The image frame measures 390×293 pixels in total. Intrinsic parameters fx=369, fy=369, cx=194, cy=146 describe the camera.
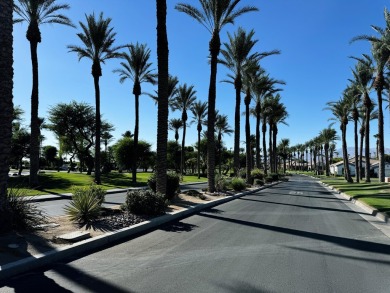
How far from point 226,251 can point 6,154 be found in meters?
5.20

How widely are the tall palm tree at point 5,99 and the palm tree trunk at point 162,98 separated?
676cm

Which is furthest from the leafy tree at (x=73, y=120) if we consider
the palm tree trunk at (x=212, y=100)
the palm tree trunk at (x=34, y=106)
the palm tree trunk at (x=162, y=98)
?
the palm tree trunk at (x=162, y=98)

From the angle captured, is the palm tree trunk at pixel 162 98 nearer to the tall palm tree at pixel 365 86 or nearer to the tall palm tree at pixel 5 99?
the tall palm tree at pixel 5 99

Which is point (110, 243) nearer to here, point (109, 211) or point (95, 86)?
point (109, 211)

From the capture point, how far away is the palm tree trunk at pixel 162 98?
14617mm

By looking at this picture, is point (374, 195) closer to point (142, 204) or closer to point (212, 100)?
point (212, 100)

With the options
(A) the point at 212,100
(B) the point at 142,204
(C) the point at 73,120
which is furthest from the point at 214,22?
(C) the point at 73,120

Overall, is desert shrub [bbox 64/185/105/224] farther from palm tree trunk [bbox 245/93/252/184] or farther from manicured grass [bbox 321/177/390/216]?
palm tree trunk [bbox 245/93/252/184]

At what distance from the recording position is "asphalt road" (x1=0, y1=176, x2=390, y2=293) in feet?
17.5

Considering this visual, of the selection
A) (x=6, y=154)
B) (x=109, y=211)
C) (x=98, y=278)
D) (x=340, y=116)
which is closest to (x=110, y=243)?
(x=98, y=278)

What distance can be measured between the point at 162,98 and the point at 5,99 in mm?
7016

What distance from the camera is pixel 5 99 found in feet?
27.0

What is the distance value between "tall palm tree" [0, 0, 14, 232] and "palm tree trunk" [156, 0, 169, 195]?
676 cm

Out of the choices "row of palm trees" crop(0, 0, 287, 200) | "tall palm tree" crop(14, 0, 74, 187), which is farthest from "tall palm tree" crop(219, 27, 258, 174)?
"tall palm tree" crop(14, 0, 74, 187)
